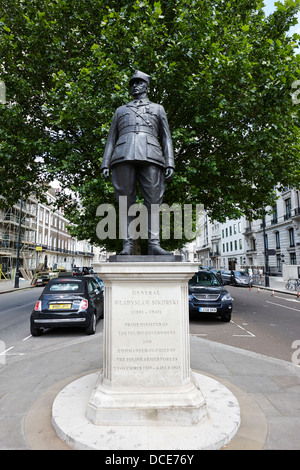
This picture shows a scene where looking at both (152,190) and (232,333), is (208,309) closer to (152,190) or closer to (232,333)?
(232,333)

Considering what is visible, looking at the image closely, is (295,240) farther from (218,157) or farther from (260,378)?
(260,378)

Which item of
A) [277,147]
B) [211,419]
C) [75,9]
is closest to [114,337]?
[211,419]

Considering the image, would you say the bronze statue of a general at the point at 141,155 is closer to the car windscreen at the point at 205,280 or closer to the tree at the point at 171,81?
the tree at the point at 171,81

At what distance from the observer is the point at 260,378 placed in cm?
418

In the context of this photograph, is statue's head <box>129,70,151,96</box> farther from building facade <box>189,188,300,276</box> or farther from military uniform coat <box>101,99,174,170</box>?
building facade <box>189,188,300,276</box>

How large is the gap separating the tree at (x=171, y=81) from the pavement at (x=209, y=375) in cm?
512

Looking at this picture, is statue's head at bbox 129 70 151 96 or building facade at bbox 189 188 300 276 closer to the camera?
statue's head at bbox 129 70 151 96

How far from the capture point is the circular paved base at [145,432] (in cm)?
246

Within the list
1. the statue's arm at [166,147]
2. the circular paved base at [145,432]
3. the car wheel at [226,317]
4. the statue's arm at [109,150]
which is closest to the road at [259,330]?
the car wheel at [226,317]

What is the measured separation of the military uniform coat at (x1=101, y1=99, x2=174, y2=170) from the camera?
140 inches

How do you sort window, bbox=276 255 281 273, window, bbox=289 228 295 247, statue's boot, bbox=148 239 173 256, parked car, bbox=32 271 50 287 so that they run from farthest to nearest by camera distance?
1. window, bbox=276 255 281 273
2. window, bbox=289 228 295 247
3. parked car, bbox=32 271 50 287
4. statue's boot, bbox=148 239 173 256

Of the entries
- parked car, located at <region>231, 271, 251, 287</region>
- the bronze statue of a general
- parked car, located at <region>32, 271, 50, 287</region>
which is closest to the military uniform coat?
the bronze statue of a general

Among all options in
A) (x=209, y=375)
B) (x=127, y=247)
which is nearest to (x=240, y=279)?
(x=209, y=375)

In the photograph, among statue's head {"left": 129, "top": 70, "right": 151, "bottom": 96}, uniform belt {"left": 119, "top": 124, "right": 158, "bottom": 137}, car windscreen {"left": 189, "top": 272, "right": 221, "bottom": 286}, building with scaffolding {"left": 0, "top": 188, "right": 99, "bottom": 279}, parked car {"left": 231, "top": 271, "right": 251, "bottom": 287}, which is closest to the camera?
uniform belt {"left": 119, "top": 124, "right": 158, "bottom": 137}
